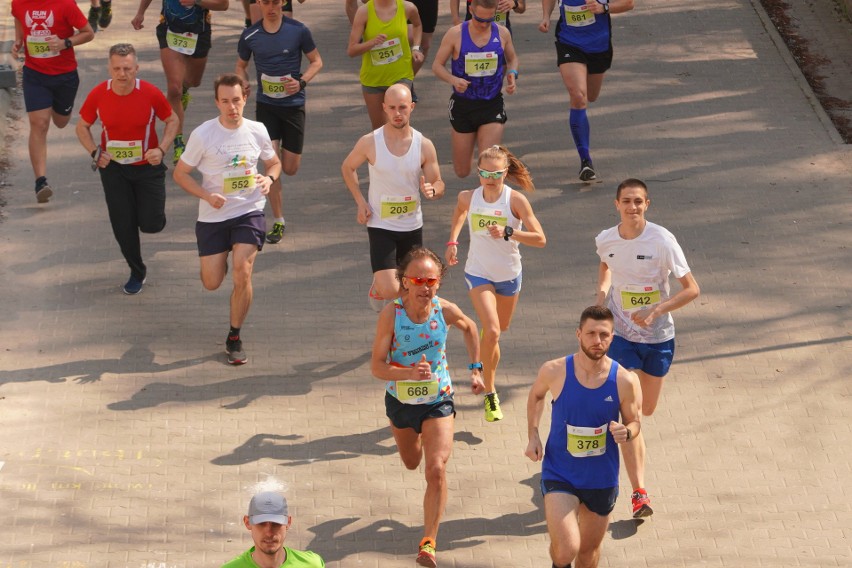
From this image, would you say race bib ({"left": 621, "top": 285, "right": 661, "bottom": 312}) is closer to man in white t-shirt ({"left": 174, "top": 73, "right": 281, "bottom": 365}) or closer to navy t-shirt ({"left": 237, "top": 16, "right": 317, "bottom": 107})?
man in white t-shirt ({"left": 174, "top": 73, "right": 281, "bottom": 365})

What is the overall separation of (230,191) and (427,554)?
3.17 meters

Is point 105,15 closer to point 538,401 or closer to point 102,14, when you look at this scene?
point 102,14

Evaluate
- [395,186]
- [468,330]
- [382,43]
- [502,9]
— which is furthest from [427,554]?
[502,9]

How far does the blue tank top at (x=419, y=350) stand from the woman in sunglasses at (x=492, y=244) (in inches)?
45.6

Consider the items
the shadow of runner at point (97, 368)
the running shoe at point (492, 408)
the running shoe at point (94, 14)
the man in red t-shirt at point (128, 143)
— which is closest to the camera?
the running shoe at point (492, 408)

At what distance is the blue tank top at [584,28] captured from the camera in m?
11.8

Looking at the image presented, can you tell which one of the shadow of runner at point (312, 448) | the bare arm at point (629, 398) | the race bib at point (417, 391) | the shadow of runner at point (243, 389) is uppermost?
the bare arm at point (629, 398)

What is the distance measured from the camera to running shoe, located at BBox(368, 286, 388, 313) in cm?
963

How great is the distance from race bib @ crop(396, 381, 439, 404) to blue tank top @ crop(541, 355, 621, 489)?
2.59ft

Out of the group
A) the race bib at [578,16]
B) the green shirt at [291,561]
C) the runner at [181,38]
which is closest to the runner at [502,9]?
the race bib at [578,16]

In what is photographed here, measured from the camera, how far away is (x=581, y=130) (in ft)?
39.3

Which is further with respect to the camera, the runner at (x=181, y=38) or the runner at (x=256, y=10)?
the runner at (x=256, y=10)

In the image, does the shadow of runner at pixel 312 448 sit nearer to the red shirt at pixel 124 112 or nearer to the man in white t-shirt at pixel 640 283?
the man in white t-shirt at pixel 640 283

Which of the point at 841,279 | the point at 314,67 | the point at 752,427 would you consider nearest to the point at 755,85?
the point at 841,279
